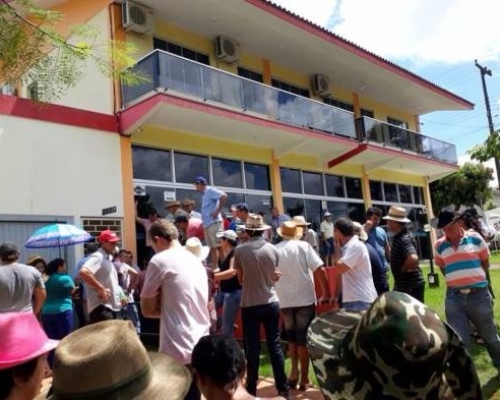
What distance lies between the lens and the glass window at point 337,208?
651 inches

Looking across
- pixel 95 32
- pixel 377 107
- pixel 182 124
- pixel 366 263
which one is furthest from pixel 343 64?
pixel 95 32

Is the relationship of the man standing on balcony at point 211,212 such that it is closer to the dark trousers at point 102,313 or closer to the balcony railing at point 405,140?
the dark trousers at point 102,313

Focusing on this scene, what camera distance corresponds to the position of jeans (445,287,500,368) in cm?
495

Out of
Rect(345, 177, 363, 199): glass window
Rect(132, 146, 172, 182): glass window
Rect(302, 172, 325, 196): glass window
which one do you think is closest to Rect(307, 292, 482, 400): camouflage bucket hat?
Rect(132, 146, 172, 182): glass window

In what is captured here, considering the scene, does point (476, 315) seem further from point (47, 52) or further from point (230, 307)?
point (47, 52)

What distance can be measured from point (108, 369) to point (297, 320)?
405 cm

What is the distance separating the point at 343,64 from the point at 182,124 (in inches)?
285

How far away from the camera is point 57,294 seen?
653 cm

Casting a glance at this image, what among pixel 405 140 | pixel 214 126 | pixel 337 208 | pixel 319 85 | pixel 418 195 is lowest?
pixel 337 208

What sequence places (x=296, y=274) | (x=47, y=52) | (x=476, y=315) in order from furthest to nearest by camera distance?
(x=296, y=274) < (x=476, y=315) < (x=47, y=52)

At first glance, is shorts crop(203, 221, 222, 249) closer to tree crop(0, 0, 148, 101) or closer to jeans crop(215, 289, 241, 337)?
jeans crop(215, 289, 241, 337)

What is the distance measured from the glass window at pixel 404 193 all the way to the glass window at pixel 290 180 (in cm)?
658

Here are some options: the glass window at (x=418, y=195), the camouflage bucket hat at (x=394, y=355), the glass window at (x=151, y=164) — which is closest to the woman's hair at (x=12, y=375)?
the camouflage bucket hat at (x=394, y=355)

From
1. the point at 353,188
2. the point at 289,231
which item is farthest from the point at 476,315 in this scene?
the point at 353,188
